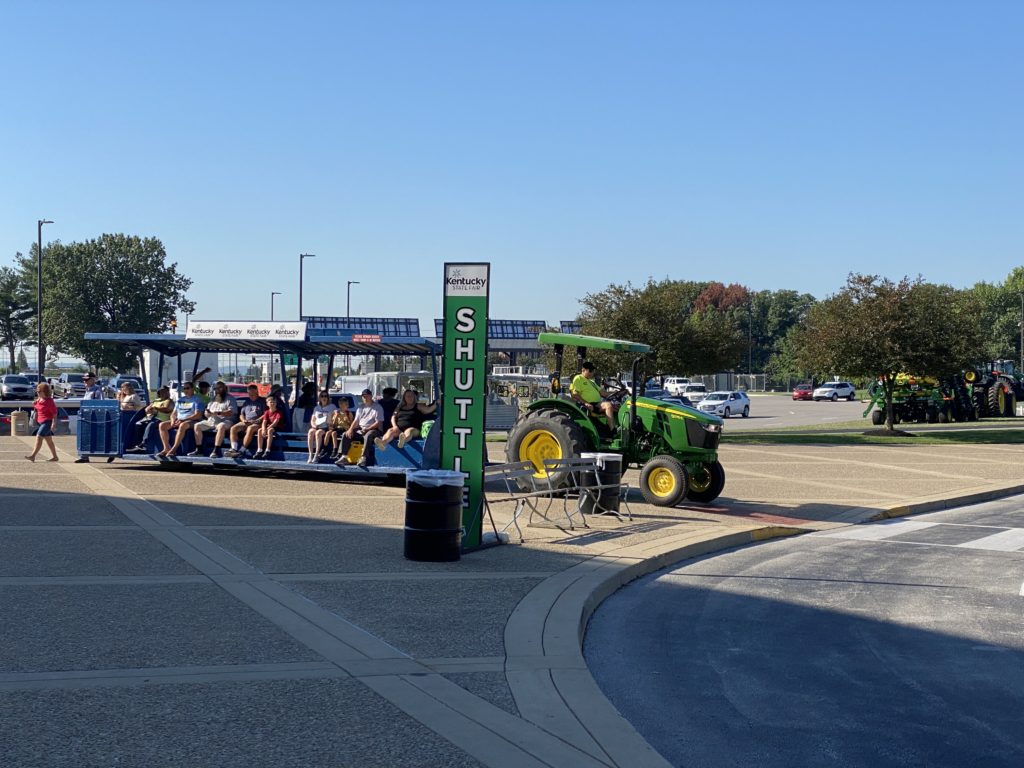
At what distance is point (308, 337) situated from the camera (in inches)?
784

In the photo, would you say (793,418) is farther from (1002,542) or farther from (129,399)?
(1002,542)

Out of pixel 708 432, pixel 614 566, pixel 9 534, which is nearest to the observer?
pixel 614 566

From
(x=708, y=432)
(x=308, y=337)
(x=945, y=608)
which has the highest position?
(x=308, y=337)

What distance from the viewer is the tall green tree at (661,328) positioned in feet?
106

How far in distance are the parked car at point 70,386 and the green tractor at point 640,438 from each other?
46.6m

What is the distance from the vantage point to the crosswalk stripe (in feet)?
43.2

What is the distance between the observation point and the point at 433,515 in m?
10.6

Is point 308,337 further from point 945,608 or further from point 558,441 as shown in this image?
point 945,608

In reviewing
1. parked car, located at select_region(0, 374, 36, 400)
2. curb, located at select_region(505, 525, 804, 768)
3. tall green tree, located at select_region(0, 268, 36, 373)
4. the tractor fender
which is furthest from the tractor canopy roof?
tall green tree, located at select_region(0, 268, 36, 373)

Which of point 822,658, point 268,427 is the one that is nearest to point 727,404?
point 268,427

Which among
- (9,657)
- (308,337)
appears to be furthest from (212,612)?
(308,337)

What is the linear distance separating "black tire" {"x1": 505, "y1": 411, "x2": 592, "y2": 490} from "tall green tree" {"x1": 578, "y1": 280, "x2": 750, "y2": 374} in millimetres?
14856

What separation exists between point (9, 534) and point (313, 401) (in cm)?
847

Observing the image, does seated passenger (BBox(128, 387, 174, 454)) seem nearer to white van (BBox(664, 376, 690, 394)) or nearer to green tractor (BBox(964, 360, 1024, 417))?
green tractor (BBox(964, 360, 1024, 417))
